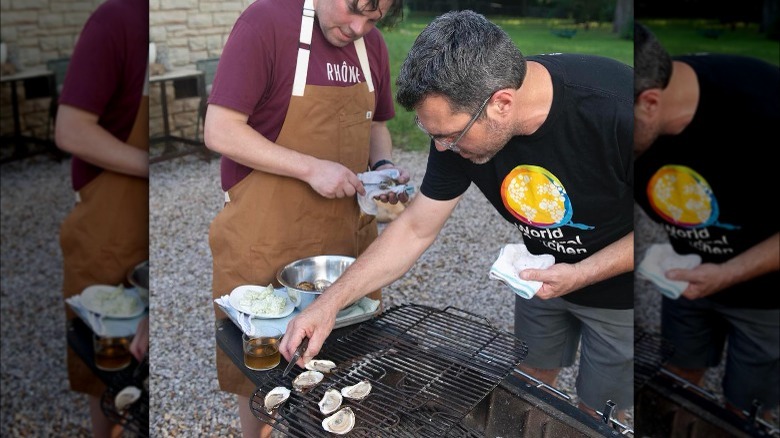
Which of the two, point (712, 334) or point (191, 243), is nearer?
point (712, 334)

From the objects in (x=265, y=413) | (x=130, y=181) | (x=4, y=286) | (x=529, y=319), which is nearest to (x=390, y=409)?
(x=265, y=413)

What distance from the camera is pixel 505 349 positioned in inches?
78.4

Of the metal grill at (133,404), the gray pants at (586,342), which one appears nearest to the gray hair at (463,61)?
the gray pants at (586,342)

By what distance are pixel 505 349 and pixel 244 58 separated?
3.43 feet

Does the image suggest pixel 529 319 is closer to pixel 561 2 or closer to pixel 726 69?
pixel 561 2

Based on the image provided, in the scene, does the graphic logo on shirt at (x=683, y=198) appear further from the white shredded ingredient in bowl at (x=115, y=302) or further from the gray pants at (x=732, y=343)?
the white shredded ingredient in bowl at (x=115, y=302)

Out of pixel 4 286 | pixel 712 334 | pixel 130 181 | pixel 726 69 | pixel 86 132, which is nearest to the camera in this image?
pixel 726 69

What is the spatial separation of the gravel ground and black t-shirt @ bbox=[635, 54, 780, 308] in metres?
0.87

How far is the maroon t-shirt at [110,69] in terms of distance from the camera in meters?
1.41

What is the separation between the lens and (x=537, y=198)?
1.79m

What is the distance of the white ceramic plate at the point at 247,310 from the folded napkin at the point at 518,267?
0.60m

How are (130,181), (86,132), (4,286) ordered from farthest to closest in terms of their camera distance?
1. (4,286)
2. (130,181)
3. (86,132)

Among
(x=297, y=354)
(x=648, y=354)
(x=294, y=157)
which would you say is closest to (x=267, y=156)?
(x=294, y=157)

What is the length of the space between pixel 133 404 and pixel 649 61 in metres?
1.35
